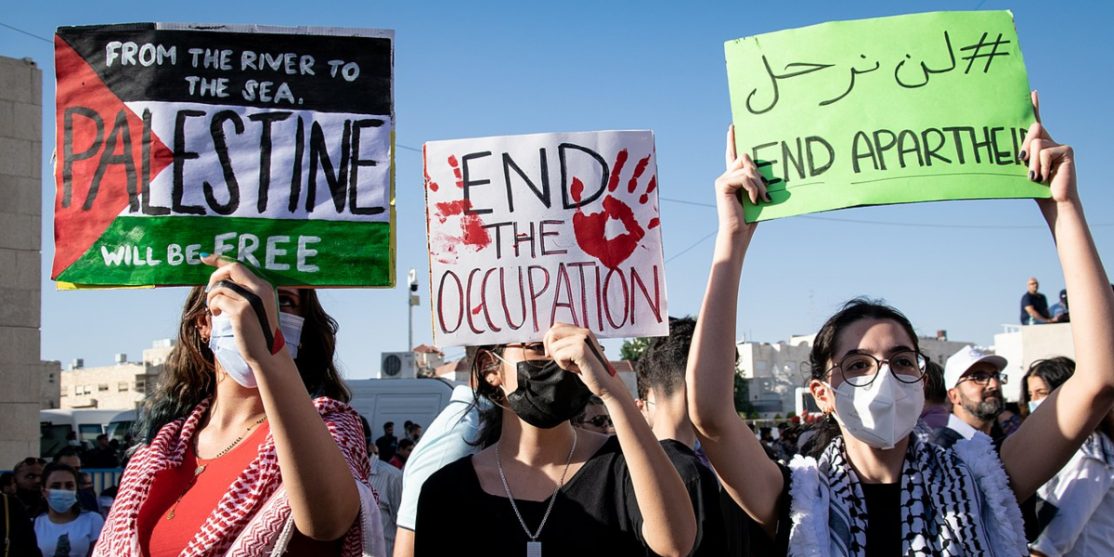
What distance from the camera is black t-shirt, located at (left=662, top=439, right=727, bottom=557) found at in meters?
3.12

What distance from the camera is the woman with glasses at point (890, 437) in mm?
2803

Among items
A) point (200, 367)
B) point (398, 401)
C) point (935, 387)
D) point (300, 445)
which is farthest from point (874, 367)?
point (398, 401)

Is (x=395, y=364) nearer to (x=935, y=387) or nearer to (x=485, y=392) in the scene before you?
(x=935, y=387)

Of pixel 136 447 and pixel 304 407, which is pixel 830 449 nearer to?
pixel 304 407

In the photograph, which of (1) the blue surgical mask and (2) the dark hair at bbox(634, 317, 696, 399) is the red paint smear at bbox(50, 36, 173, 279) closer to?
(2) the dark hair at bbox(634, 317, 696, 399)

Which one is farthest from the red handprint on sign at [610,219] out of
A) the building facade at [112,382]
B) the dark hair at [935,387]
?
the building facade at [112,382]

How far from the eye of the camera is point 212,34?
10.8ft

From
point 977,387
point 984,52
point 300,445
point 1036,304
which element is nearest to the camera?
point 300,445

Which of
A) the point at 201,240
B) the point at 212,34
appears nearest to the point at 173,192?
the point at 201,240

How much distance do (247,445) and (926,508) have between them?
1.83m

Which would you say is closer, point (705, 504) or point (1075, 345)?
point (1075, 345)

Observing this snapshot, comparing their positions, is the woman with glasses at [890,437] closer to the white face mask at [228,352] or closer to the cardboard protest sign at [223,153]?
the cardboard protest sign at [223,153]

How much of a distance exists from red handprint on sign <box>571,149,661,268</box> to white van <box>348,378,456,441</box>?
41.8 ft

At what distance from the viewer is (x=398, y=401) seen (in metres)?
16.1
